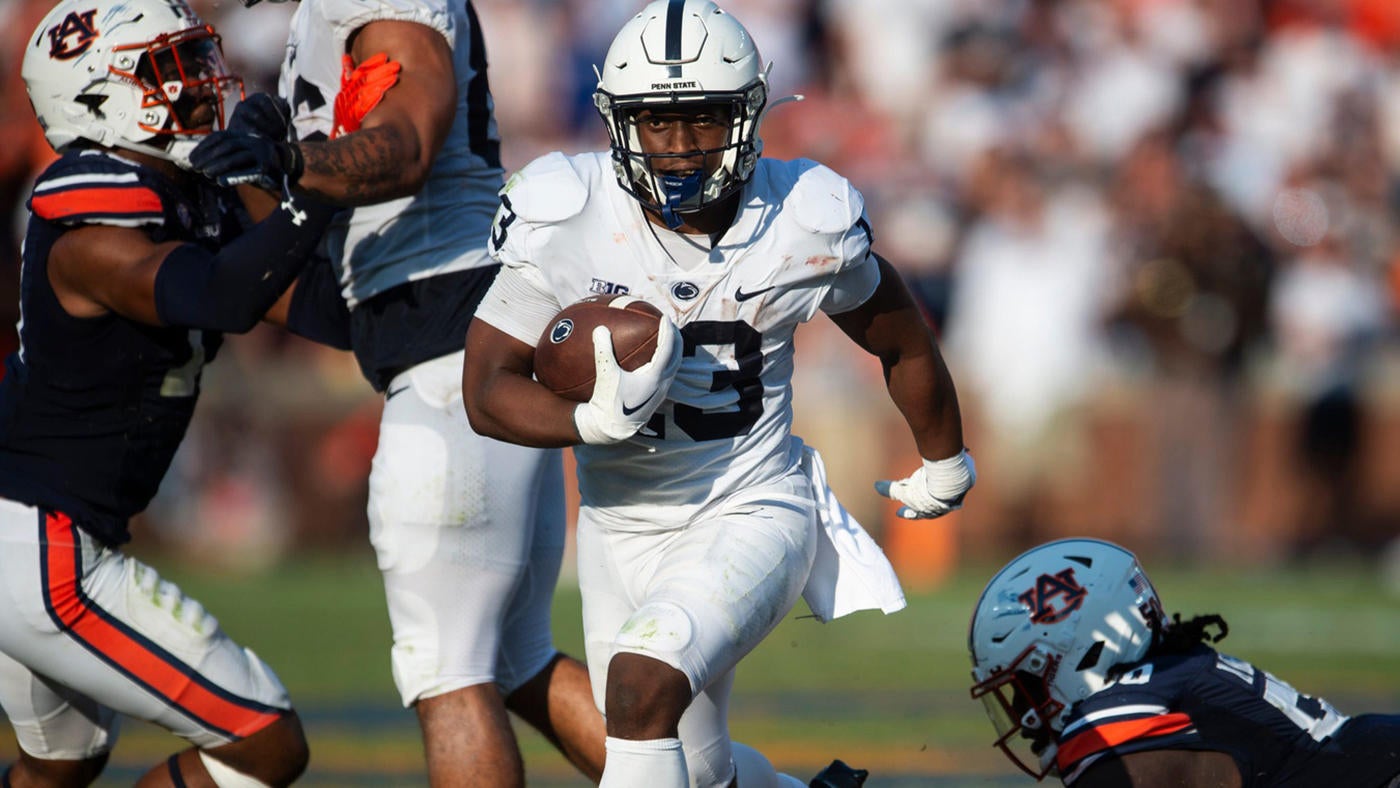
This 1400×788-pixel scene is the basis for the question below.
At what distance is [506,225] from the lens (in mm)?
3834

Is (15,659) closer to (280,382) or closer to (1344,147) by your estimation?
(280,382)

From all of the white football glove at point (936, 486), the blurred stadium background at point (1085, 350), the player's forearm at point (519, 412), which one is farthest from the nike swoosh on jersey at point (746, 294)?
the blurred stadium background at point (1085, 350)

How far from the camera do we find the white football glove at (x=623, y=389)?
3.50 meters

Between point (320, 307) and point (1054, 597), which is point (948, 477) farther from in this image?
point (320, 307)

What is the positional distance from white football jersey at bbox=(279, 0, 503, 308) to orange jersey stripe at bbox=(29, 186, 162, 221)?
18.7 inches

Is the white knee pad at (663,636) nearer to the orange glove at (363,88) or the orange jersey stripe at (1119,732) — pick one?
the orange jersey stripe at (1119,732)

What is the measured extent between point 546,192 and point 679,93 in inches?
14.2

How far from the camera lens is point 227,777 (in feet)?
13.9

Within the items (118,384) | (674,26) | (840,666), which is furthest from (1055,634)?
(840,666)

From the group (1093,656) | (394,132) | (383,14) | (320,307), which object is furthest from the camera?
(320,307)

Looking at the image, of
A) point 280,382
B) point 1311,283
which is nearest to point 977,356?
point 1311,283

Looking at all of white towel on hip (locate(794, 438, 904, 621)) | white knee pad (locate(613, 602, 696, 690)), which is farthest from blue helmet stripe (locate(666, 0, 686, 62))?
white knee pad (locate(613, 602, 696, 690))

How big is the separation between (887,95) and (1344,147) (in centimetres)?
335

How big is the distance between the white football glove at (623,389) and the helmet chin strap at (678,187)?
0.32 meters
